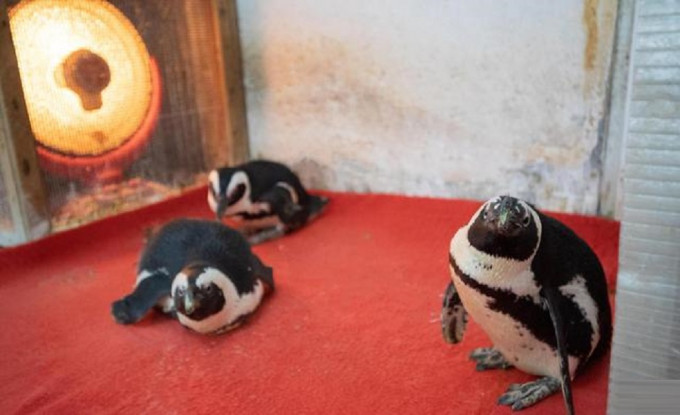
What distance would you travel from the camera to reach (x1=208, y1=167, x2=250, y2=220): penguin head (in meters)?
2.45

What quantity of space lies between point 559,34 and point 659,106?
172 centimetres

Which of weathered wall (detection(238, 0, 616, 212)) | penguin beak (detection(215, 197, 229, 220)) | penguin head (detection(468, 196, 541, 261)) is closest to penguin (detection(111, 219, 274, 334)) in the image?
penguin beak (detection(215, 197, 229, 220))

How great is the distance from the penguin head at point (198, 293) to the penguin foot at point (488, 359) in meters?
0.74

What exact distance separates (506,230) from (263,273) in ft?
3.44

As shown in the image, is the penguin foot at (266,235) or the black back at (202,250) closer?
the black back at (202,250)

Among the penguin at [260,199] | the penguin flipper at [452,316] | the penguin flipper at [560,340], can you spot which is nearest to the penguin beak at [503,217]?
the penguin flipper at [560,340]

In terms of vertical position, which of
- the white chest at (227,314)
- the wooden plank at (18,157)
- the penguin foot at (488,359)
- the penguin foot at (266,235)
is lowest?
the penguin foot at (266,235)

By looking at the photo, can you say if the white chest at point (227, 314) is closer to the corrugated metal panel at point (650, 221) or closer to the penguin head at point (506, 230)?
the penguin head at point (506, 230)

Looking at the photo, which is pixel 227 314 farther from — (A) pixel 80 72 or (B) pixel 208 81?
(B) pixel 208 81

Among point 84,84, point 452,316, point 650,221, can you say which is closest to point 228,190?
point 84,84

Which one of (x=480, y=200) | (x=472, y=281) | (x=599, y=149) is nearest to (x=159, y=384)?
(x=472, y=281)

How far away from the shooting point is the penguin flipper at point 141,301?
177cm

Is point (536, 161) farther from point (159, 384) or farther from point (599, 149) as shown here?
point (159, 384)

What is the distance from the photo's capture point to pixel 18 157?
2.16m
